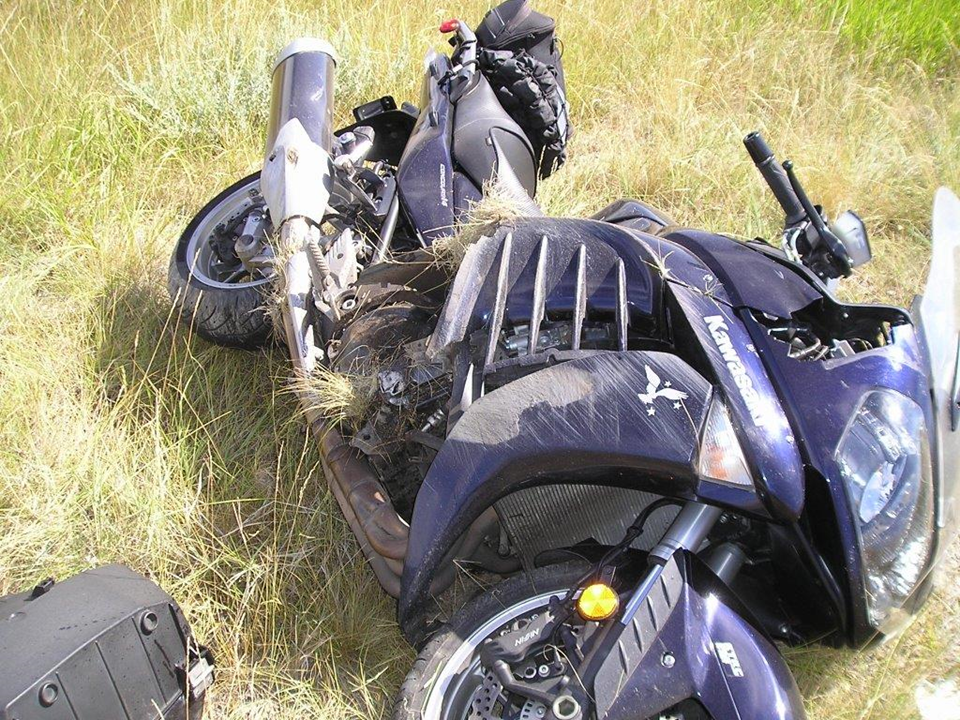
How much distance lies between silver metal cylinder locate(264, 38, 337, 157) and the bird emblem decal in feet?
6.17

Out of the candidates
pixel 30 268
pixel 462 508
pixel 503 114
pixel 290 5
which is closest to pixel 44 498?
pixel 30 268

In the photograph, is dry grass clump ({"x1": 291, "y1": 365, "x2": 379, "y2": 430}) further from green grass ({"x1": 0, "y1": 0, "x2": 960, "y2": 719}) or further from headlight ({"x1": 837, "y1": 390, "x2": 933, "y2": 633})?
headlight ({"x1": 837, "y1": 390, "x2": 933, "y2": 633})

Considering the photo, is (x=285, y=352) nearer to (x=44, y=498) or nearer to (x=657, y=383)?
(x=44, y=498)

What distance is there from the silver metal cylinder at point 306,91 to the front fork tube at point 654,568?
6.79 feet

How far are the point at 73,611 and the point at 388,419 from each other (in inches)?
36.8

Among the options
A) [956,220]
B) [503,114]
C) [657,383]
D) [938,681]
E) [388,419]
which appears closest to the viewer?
[657,383]

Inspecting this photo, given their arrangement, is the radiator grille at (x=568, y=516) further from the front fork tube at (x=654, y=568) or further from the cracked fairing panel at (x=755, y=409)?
the cracked fairing panel at (x=755, y=409)

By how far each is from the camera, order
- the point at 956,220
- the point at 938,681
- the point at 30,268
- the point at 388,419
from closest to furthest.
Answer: the point at 956,220, the point at 388,419, the point at 938,681, the point at 30,268

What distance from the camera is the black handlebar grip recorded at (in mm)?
2559

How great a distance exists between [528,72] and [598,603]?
8.23ft

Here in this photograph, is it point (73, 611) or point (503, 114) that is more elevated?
point (503, 114)

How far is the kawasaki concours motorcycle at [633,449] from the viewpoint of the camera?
6.59ft

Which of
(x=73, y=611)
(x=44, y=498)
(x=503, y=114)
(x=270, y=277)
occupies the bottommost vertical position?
(x=44, y=498)

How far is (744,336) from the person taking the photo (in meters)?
2.23
